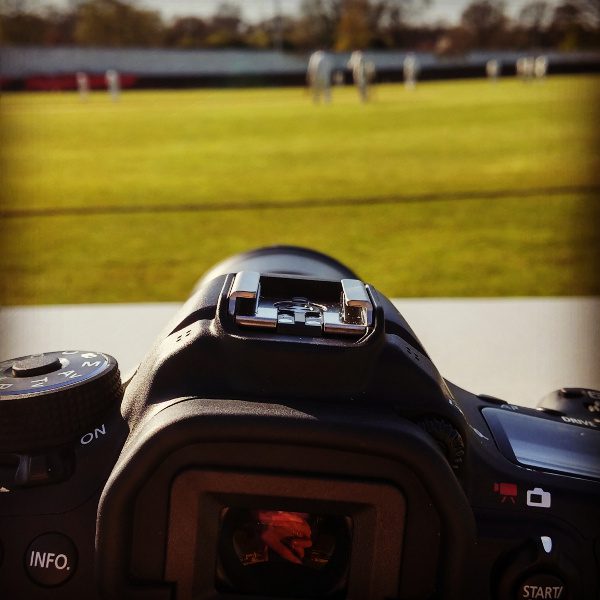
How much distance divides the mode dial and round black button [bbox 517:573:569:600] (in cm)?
37

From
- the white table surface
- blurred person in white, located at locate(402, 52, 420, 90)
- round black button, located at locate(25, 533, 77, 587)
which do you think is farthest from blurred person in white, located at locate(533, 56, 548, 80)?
round black button, located at locate(25, 533, 77, 587)

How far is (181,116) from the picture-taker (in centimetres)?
1459

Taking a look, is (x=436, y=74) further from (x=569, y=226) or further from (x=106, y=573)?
(x=106, y=573)

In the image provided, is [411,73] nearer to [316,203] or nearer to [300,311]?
[316,203]

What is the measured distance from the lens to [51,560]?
0.59 metres

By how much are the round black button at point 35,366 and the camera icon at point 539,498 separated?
416 millimetres

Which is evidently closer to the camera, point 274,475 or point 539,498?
point 274,475

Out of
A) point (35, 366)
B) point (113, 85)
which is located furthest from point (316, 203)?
point (113, 85)

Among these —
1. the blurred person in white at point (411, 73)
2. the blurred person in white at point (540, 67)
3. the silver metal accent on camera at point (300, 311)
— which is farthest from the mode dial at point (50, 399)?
the blurred person in white at point (540, 67)

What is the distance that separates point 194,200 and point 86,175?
2147 millimetres

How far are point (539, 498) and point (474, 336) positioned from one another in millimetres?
1075

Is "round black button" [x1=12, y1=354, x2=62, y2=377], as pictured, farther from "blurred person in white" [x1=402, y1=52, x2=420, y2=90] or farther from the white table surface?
"blurred person in white" [x1=402, y1=52, x2=420, y2=90]

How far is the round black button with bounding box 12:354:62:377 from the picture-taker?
604 millimetres

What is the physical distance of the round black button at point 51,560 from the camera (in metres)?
0.59
